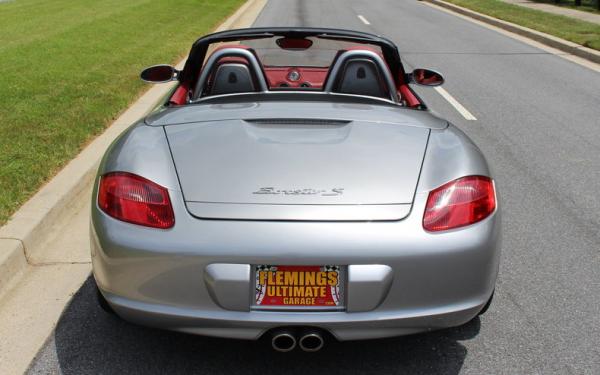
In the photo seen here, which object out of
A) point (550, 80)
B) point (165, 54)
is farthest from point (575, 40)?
point (165, 54)

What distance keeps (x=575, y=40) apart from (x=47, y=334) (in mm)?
14329

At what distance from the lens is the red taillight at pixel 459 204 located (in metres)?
2.86

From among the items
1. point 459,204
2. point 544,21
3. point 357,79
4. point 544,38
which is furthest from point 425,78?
point 544,21

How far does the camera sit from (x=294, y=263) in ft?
8.84

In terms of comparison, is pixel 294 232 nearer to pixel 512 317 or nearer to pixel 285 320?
pixel 285 320

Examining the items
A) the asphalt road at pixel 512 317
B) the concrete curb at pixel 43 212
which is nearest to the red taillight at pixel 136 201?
the asphalt road at pixel 512 317

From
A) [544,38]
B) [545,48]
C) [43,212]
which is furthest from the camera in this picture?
[544,38]

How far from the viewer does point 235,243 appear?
2711mm

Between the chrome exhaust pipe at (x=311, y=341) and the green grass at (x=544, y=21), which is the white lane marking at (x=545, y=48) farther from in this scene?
the chrome exhaust pipe at (x=311, y=341)

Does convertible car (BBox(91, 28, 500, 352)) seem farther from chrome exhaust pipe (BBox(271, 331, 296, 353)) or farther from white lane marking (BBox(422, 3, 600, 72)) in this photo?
white lane marking (BBox(422, 3, 600, 72))

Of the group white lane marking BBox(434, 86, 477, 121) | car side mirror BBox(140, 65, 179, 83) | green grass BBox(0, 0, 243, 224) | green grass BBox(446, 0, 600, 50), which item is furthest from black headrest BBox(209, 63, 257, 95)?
green grass BBox(446, 0, 600, 50)

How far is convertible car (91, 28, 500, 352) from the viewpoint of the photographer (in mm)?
2721

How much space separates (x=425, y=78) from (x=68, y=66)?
23.3 feet

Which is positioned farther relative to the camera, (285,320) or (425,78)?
(425,78)
